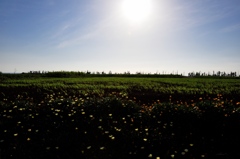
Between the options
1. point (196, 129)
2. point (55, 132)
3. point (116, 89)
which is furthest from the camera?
point (116, 89)

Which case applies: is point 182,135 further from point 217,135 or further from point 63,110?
point 63,110

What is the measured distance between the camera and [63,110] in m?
7.70

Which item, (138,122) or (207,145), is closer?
(207,145)

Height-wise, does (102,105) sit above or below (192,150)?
above

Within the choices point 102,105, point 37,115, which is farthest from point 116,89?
point 37,115

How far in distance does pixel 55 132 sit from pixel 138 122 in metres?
2.93

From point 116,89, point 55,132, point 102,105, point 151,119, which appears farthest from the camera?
point 116,89

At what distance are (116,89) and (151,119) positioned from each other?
439 inches

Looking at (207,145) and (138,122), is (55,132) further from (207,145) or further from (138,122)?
(207,145)

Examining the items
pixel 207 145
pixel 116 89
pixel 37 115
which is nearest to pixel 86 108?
pixel 37 115

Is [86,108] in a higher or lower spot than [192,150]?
higher

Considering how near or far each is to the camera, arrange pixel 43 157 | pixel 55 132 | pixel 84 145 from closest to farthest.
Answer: pixel 43 157, pixel 84 145, pixel 55 132

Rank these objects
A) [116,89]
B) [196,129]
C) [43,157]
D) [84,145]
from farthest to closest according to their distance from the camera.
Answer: [116,89] → [196,129] → [84,145] → [43,157]

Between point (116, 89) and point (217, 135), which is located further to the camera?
point (116, 89)
